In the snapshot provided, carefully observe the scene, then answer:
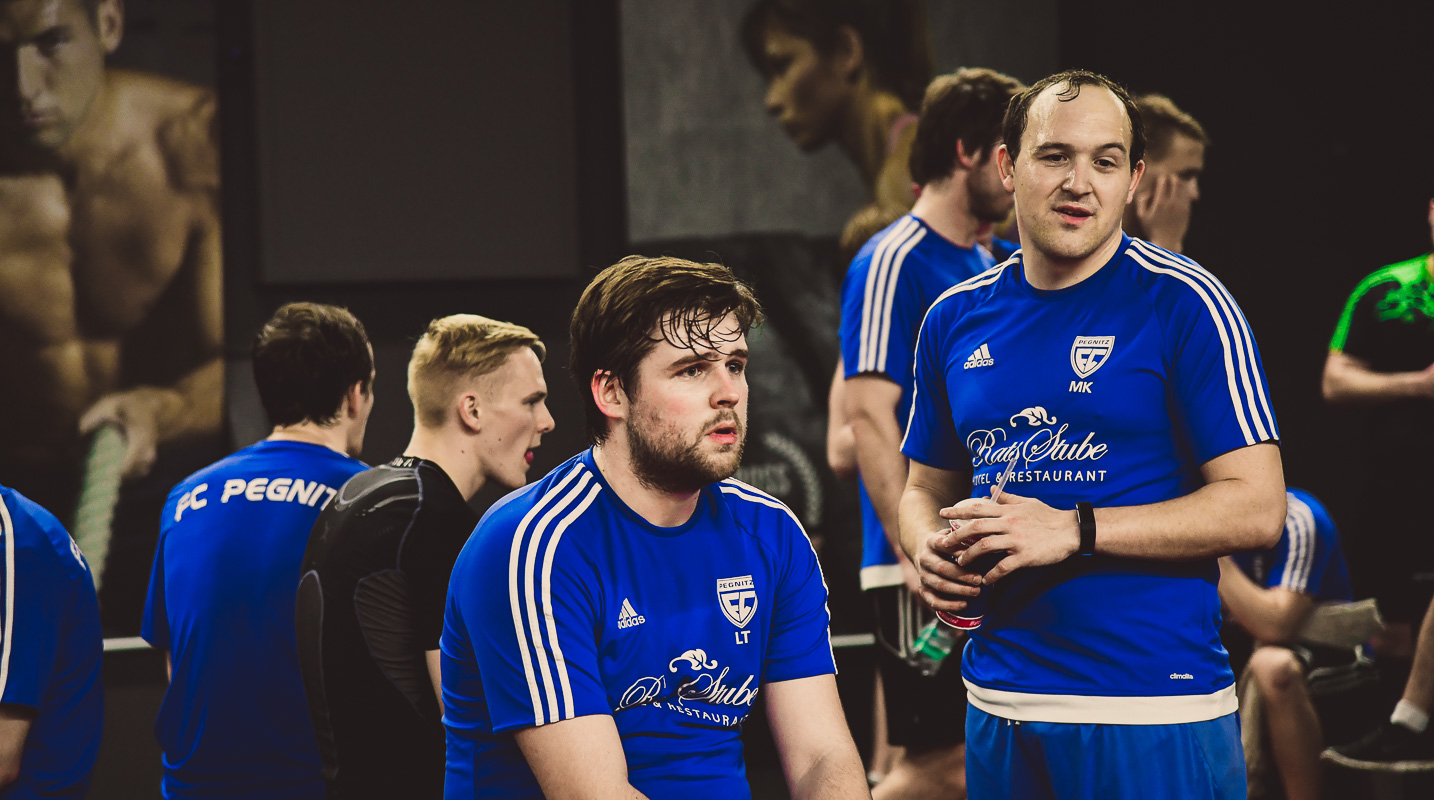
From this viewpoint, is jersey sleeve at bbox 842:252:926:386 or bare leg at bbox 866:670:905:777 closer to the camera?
jersey sleeve at bbox 842:252:926:386

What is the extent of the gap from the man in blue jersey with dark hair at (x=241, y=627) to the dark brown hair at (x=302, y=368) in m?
0.12

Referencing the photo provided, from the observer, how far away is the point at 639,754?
1554 mm

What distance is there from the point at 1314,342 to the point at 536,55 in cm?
315

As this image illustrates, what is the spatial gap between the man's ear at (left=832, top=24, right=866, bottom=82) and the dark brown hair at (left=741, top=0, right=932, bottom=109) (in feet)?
0.04

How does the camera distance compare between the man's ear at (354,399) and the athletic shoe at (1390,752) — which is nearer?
the man's ear at (354,399)

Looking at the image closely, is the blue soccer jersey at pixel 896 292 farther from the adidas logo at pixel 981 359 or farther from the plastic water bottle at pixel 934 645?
the adidas logo at pixel 981 359

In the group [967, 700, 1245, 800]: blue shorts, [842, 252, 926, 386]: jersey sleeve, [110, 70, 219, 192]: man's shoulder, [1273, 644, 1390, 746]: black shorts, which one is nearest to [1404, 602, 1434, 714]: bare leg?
[1273, 644, 1390, 746]: black shorts

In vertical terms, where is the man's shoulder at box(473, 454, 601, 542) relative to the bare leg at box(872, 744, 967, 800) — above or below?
above

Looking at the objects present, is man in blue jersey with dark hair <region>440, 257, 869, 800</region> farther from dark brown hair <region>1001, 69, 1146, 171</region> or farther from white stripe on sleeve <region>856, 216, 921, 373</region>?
white stripe on sleeve <region>856, 216, 921, 373</region>

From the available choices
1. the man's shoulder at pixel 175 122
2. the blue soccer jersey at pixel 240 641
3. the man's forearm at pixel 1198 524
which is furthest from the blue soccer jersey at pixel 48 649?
the man's shoulder at pixel 175 122

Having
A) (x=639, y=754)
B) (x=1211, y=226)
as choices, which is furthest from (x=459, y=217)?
(x=639, y=754)

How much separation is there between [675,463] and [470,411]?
1.03 m

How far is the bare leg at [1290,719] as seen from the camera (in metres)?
3.42

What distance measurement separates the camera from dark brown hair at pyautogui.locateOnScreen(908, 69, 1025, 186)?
2.68 metres
